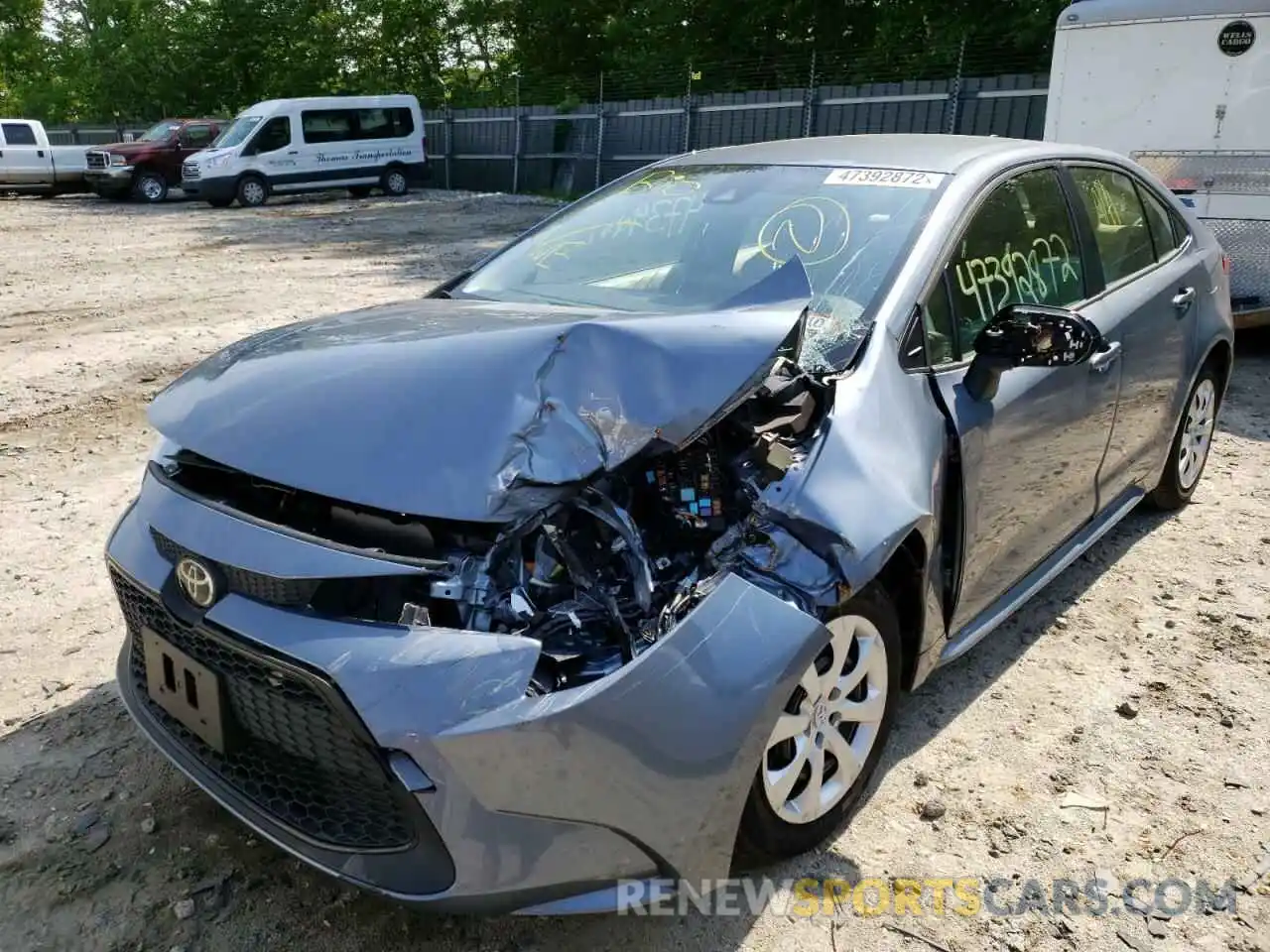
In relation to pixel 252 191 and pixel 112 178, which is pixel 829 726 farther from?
pixel 112 178

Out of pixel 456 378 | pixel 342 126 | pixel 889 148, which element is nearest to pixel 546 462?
pixel 456 378

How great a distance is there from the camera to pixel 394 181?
904 inches

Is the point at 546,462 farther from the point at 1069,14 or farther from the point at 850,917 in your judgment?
the point at 1069,14

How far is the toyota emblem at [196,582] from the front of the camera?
2057 mm

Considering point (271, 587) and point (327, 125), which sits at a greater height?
point (327, 125)

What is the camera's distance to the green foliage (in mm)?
22188

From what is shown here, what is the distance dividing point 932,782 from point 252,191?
837 inches

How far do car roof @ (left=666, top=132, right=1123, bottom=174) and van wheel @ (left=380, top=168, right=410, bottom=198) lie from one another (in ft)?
67.8

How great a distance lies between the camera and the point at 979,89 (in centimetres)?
1597

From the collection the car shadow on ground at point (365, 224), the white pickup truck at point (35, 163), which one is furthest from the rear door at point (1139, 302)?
the white pickup truck at point (35, 163)

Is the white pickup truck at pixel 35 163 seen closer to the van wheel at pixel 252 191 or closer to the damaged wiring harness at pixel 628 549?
the van wheel at pixel 252 191

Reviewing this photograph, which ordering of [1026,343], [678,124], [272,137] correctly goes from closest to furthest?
[1026,343], [678,124], [272,137]

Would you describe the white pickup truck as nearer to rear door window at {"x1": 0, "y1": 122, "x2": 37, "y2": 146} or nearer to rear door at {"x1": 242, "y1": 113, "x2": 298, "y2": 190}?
rear door window at {"x1": 0, "y1": 122, "x2": 37, "y2": 146}

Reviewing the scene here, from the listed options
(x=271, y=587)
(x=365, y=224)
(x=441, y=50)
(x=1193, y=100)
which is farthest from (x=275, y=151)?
(x=271, y=587)
